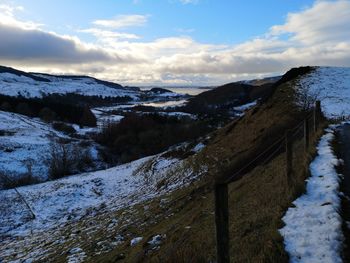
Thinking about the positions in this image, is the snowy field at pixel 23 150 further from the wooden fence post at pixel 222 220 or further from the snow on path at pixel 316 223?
the wooden fence post at pixel 222 220

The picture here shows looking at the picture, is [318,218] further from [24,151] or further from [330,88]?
[24,151]

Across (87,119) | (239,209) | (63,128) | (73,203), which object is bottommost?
(87,119)

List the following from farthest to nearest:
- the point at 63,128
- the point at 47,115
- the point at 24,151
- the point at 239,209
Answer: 1. the point at 47,115
2. the point at 63,128
3. the point at 24,151
4. the point at 239,209

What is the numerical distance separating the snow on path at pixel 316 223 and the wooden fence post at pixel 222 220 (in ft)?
4.69

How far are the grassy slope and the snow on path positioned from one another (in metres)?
0.24

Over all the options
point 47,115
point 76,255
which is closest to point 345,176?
point 76,255

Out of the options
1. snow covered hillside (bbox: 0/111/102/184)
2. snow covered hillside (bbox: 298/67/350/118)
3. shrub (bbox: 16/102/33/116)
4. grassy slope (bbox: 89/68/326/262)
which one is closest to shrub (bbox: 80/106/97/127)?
shrub (bbox: 16/102/33/116)

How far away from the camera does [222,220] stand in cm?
558

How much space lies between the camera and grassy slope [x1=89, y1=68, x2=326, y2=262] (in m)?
7.40

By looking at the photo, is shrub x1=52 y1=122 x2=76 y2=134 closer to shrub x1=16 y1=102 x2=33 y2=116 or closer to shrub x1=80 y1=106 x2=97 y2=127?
shrub x1=80 y1=106 x2=97 y2=127

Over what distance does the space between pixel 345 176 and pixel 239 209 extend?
123 inches

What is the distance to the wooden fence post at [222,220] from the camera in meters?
5.34

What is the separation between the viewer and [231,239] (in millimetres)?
8461

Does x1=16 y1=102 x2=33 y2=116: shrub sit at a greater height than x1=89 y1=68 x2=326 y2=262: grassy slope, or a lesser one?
lesser
